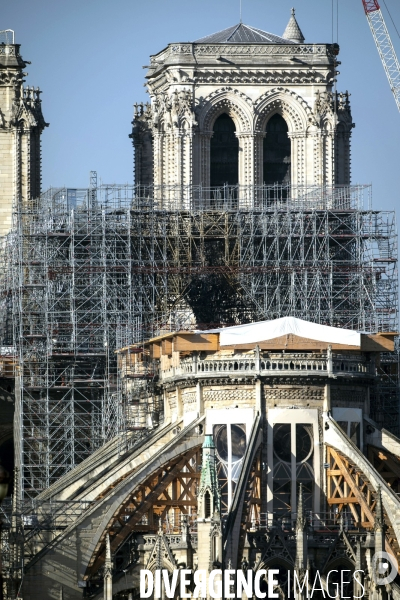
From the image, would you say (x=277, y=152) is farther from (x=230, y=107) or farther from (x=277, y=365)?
(x=277, y=365)

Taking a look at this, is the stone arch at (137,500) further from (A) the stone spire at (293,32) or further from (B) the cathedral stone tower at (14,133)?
(A) the stone spire at (293,32)

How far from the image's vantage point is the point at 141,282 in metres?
93.7

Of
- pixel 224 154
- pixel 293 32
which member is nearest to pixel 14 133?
pixel 224 154

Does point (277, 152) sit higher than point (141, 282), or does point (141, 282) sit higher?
point (277, 152)

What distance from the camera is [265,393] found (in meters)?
75.8

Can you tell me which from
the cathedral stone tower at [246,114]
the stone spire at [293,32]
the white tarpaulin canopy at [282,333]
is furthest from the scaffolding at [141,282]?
the stone spire at [293,32]

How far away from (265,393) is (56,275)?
779 inches

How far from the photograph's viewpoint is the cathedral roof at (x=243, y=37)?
10325 centimetres

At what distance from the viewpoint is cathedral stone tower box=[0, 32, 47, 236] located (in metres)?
100

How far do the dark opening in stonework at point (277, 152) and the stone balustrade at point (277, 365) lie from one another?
83.8ft

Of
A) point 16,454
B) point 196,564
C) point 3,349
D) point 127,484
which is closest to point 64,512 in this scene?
point 127,484

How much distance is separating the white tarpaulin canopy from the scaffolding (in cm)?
1291

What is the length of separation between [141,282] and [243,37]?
56.1 ft

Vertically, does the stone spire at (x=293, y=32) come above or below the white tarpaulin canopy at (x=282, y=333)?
above
